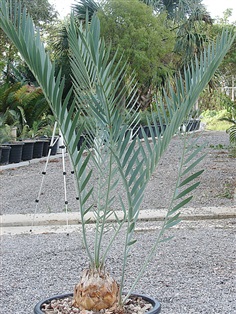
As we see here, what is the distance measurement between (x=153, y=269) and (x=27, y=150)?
9.40 m

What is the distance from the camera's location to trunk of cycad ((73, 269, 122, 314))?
8.59 feet

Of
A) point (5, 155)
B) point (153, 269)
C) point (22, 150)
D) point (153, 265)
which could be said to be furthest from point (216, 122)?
point (153, 269)

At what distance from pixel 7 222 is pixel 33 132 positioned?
27.3 feet

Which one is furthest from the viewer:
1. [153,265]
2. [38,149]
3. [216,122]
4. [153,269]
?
[216,122]

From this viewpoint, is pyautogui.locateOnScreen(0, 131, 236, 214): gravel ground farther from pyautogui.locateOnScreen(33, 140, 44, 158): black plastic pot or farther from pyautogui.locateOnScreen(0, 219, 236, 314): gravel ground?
pyautogui.locateOnScreen(0, 219, 236, 314): gravel ground

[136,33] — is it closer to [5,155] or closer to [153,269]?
[5,155]

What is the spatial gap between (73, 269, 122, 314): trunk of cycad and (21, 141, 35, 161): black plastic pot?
11.1 meters

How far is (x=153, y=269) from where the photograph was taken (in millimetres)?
4695

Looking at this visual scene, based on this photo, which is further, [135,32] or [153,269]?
[135,32]

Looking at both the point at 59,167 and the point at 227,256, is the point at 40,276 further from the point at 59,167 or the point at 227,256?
the point at 59,167

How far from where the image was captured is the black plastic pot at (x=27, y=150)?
44.6ft

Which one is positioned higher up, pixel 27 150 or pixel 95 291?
pixel 95 291

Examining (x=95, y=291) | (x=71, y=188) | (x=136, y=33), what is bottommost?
(x=71, y=188)

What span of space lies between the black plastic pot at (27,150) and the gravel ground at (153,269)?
7454 mm
